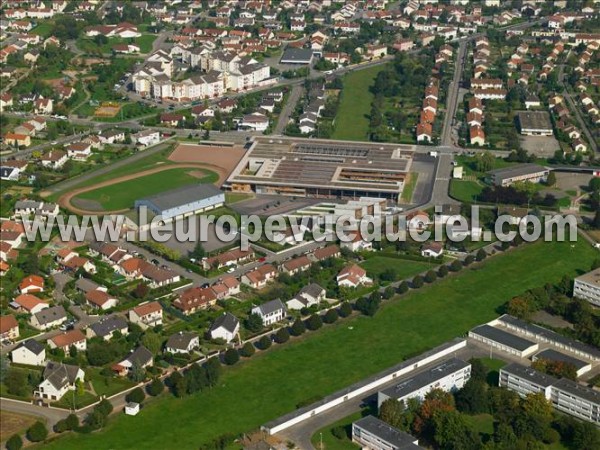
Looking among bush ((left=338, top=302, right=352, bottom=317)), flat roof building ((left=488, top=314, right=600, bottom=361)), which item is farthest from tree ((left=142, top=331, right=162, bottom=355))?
flat roof building ((left=488, top=314, right=600, bottom=361))

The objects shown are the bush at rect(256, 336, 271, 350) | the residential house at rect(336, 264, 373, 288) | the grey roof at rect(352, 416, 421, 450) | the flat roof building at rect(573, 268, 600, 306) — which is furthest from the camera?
the residential house at rect(336, 264, 373, 288)

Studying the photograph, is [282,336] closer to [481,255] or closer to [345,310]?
[345,310]

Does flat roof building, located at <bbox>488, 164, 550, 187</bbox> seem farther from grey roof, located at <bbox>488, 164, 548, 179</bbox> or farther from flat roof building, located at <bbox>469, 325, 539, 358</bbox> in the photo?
flat roof building, located at <bbox>469, 325, 539, 358</bbox>

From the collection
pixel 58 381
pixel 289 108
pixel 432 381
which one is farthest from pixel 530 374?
pixel 289 108

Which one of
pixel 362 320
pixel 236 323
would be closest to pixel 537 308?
pixel 362 320

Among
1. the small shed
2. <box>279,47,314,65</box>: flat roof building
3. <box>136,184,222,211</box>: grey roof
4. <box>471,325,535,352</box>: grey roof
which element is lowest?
the small shed

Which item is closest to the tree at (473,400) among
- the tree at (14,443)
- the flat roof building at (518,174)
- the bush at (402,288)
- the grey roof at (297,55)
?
the bush at (402,288)

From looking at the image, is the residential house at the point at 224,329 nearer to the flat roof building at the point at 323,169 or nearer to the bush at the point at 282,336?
the bush at the point at 282,336
